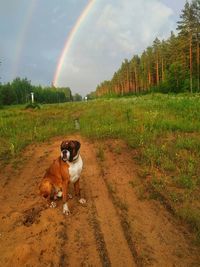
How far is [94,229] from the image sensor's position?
23.6ft

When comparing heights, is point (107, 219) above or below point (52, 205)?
below

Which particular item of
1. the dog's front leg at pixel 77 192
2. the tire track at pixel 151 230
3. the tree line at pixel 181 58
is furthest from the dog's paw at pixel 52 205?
the tree line at pixel 181 58

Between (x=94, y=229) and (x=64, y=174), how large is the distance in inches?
54.9

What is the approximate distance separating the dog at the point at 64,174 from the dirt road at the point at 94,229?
290 mm

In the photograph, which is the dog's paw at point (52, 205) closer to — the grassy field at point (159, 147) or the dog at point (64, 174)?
the dog at point (64, 174)

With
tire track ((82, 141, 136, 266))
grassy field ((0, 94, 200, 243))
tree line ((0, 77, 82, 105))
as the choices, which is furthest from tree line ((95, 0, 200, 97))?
tire track ((82, 141, 136, 266))

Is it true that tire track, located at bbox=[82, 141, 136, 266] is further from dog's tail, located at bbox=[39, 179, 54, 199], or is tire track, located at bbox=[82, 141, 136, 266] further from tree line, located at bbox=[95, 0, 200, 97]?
tree line, located at bbox=[95, 0, 200, 97]

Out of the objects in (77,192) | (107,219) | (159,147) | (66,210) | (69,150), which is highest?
(69,150)

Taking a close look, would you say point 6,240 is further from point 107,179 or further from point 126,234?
point 107,179

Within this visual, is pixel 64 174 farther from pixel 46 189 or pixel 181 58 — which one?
pixel 181 58

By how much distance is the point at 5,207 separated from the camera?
8609mm

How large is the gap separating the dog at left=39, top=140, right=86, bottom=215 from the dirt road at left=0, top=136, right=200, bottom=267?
0.29 metres

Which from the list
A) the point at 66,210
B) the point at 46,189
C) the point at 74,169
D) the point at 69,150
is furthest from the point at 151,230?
the point at 46,189

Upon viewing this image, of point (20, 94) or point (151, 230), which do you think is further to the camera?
point (20, 94)
